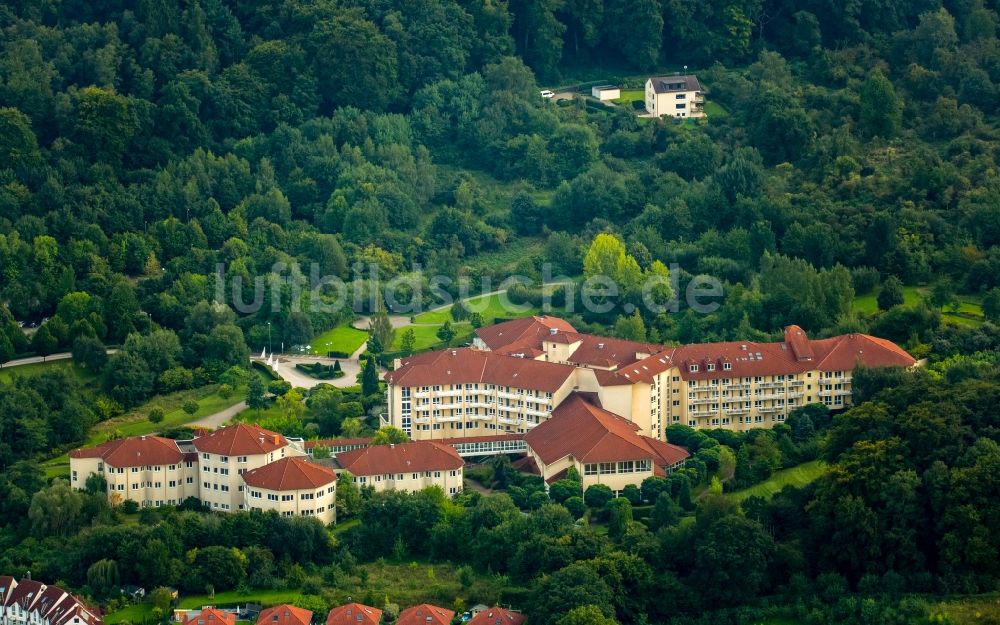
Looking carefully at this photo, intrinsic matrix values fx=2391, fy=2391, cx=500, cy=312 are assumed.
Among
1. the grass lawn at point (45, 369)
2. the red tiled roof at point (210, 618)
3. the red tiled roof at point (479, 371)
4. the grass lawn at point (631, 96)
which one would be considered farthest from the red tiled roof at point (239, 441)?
the grass lawn at point (631, 96)

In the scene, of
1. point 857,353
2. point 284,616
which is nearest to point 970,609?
point 857,353

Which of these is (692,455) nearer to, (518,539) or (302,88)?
(518,539)

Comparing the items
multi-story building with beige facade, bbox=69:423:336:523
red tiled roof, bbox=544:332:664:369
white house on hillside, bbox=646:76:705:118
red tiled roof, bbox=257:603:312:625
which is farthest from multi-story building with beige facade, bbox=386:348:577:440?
white house on hillside, bbox=646:76:705:118

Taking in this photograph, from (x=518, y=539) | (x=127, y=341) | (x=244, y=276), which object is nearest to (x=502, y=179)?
(x=244, y=276)

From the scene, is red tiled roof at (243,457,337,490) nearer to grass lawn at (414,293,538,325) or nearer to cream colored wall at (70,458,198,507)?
cream colored wall at (70,458,198,507)

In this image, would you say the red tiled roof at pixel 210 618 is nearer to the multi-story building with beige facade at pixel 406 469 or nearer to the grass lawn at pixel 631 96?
the multi-story building with beige facade at pixel 406 469

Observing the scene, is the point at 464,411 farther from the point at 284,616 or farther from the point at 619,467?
the point at 284,616
